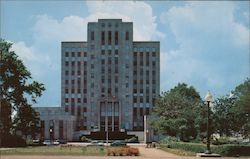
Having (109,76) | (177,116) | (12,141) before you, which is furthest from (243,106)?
(109,76)

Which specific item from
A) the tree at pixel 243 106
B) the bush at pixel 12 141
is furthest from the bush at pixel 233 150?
the bush at pixel 12 141

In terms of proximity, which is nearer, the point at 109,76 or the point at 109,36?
the point at 109,36

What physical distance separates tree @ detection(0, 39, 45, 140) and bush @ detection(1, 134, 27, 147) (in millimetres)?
2336

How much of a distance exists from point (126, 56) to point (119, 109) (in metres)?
15.3

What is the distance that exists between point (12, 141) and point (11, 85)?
8487mm

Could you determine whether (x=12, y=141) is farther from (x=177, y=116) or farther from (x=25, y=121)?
(x=177, y=116)

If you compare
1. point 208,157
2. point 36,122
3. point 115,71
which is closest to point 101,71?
point 115,71

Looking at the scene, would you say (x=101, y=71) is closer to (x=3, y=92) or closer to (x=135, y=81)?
(x=135, y=81)

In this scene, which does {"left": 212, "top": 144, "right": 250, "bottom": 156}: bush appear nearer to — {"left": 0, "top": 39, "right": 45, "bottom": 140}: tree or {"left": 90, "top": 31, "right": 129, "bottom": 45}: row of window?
{"left": 0, "top": 39, "right": 45, "bottom": 140}: tree

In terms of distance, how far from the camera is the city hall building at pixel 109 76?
14038cm

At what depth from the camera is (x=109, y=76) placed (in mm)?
141875

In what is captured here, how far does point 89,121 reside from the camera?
460ft

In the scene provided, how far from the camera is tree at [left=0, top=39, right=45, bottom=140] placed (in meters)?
67.1

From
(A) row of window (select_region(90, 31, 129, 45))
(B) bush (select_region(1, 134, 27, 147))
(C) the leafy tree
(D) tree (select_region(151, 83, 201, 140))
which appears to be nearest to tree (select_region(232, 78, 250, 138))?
(C) the leafy tree
